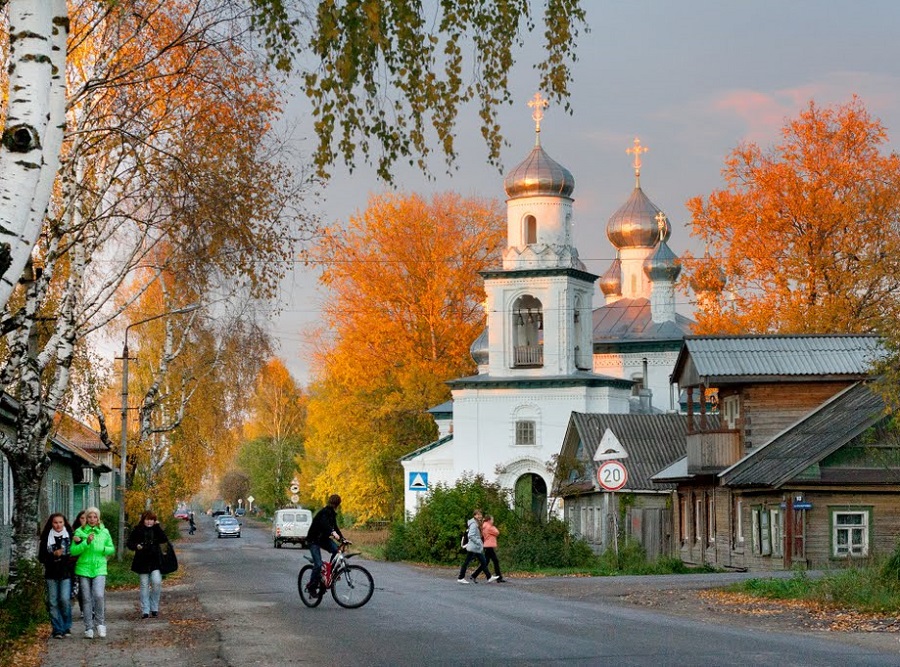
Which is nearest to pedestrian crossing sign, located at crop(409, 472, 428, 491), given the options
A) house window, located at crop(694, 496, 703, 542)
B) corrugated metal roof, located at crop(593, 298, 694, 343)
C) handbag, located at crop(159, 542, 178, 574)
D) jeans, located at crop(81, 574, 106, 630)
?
house window, located at crop(694, 496, 703, 542)

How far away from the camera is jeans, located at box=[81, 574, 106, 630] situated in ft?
63.9

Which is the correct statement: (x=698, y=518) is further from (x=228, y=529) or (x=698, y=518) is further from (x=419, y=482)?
(x=228, y=529)

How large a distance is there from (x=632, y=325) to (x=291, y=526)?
25.8 m

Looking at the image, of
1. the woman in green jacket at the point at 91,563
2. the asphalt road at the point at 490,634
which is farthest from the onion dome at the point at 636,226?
the woman in green jacket at the point at 91,563

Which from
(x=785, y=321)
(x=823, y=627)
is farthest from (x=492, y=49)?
(x=785, y=321)

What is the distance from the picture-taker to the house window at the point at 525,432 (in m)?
68.1

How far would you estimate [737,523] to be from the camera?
4044 cm

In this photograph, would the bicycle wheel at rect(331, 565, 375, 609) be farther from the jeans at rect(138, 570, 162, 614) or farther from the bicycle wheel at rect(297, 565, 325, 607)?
the jeans at rect(138, 570, 162, 614)

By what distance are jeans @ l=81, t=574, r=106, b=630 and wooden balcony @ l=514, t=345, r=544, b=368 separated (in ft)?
162

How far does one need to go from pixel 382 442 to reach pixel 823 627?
2244 inches

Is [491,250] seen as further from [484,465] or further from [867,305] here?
[867,305]

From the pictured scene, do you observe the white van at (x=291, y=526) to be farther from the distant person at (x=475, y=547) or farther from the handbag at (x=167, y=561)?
the handbag at (x=167, y=561)

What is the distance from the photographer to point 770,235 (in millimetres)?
46875

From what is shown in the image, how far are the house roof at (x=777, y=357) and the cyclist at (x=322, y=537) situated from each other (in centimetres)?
1857
